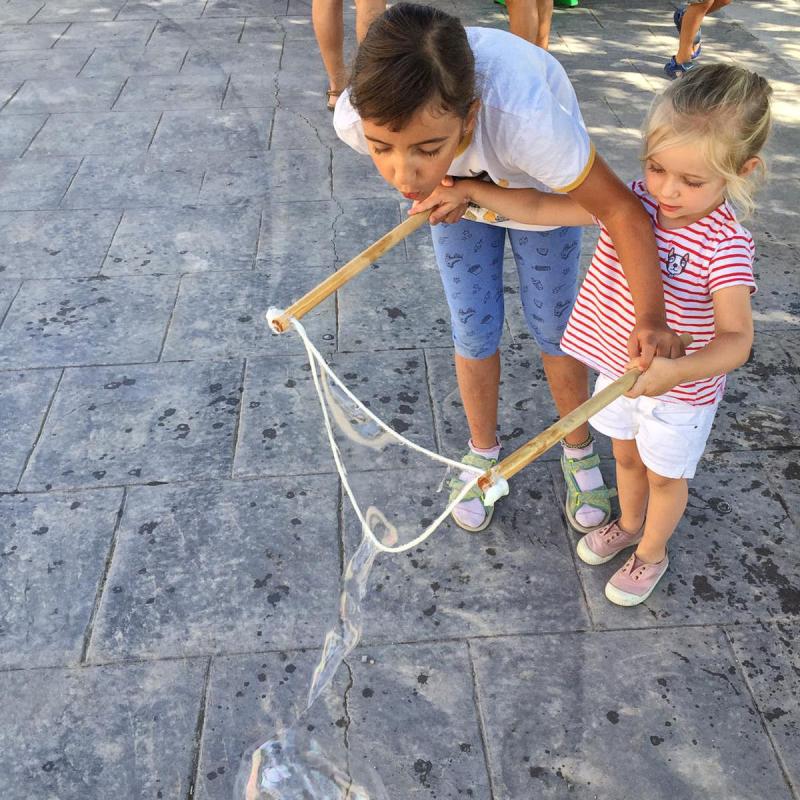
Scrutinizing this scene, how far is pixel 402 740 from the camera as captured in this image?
6.43ft

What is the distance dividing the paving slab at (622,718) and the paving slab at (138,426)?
117 centimetres

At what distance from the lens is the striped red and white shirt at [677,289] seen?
5.70 feet

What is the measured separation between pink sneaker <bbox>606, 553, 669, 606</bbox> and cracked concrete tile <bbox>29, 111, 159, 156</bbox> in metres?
3.58

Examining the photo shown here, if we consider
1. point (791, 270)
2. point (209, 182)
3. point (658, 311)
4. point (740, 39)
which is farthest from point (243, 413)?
point (740, 39)

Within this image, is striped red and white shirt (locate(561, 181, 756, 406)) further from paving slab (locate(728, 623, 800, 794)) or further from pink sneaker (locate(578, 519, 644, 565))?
paving slab (locate(728, 623, 800, 794))

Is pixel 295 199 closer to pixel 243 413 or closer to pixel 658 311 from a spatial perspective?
pixel 243 413

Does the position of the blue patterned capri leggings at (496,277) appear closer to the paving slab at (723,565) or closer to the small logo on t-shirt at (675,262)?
the small logo on t-shirt at (675,262)

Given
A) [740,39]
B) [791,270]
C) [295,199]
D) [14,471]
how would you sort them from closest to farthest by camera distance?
[14,471] → [791,270] → [295,199] → [740,39]

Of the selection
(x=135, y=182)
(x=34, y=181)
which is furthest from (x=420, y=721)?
(x=34, y=181)

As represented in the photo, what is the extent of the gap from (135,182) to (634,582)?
330 cm

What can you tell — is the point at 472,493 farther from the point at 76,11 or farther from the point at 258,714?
the point at 76,11

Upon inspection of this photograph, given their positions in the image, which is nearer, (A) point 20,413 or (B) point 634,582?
(B) point 634,582

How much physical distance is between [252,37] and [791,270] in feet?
14.2

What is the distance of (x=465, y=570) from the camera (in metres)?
2.36
